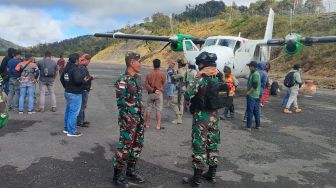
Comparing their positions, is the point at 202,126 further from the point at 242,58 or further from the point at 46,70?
the point at 242,58

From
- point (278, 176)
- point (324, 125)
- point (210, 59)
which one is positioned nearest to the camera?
point (210, 59)

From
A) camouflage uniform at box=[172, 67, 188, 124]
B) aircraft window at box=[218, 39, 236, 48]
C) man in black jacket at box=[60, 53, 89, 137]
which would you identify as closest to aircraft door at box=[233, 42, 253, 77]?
aircraft window at box=[218, 39, 236, 48]

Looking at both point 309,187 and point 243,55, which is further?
point 243,55

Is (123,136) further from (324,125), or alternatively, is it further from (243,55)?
(243,55)

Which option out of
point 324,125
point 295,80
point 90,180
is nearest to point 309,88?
point 295,80

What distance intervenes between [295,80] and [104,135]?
7.16 metres

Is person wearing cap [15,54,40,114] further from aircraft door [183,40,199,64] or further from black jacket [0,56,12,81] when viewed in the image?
aircraft door [183,40,199,64]

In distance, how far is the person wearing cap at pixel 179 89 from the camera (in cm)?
981

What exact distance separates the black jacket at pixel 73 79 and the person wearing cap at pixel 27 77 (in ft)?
9.97

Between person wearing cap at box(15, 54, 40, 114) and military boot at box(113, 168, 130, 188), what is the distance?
6322 mm

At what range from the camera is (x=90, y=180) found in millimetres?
5496

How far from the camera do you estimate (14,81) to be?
10.8 meters

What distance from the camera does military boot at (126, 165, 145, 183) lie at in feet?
18.1

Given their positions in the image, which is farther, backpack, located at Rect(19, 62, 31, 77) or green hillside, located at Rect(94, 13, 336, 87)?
green hillside, located at Rect(94, 13, 336, 87)
